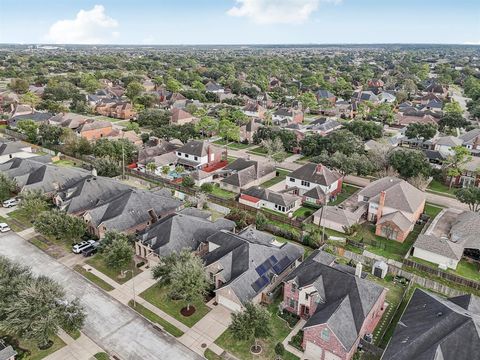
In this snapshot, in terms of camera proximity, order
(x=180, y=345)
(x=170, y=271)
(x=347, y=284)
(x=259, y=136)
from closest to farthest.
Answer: (x=180, y=345)
(x=347, y=284)
(x=170, y=271)
(x=259, y=136)

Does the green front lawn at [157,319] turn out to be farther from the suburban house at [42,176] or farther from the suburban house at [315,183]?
the suburban house at [315,183]

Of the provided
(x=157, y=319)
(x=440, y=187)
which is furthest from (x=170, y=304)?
(x=440, y=187)

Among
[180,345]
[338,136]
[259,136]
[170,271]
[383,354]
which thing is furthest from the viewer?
[259,136]

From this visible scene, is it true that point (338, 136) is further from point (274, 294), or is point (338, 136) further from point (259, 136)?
point (274, 294)

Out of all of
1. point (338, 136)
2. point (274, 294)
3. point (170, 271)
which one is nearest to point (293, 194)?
point (338, 136)

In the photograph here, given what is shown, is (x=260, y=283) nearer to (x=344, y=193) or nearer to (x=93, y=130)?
(x=344, y=193)

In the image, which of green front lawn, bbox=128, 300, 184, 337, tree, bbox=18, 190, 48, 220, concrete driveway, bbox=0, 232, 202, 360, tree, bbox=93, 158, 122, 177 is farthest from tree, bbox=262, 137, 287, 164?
green front lawn, bbox=128, 300, 184, 337
